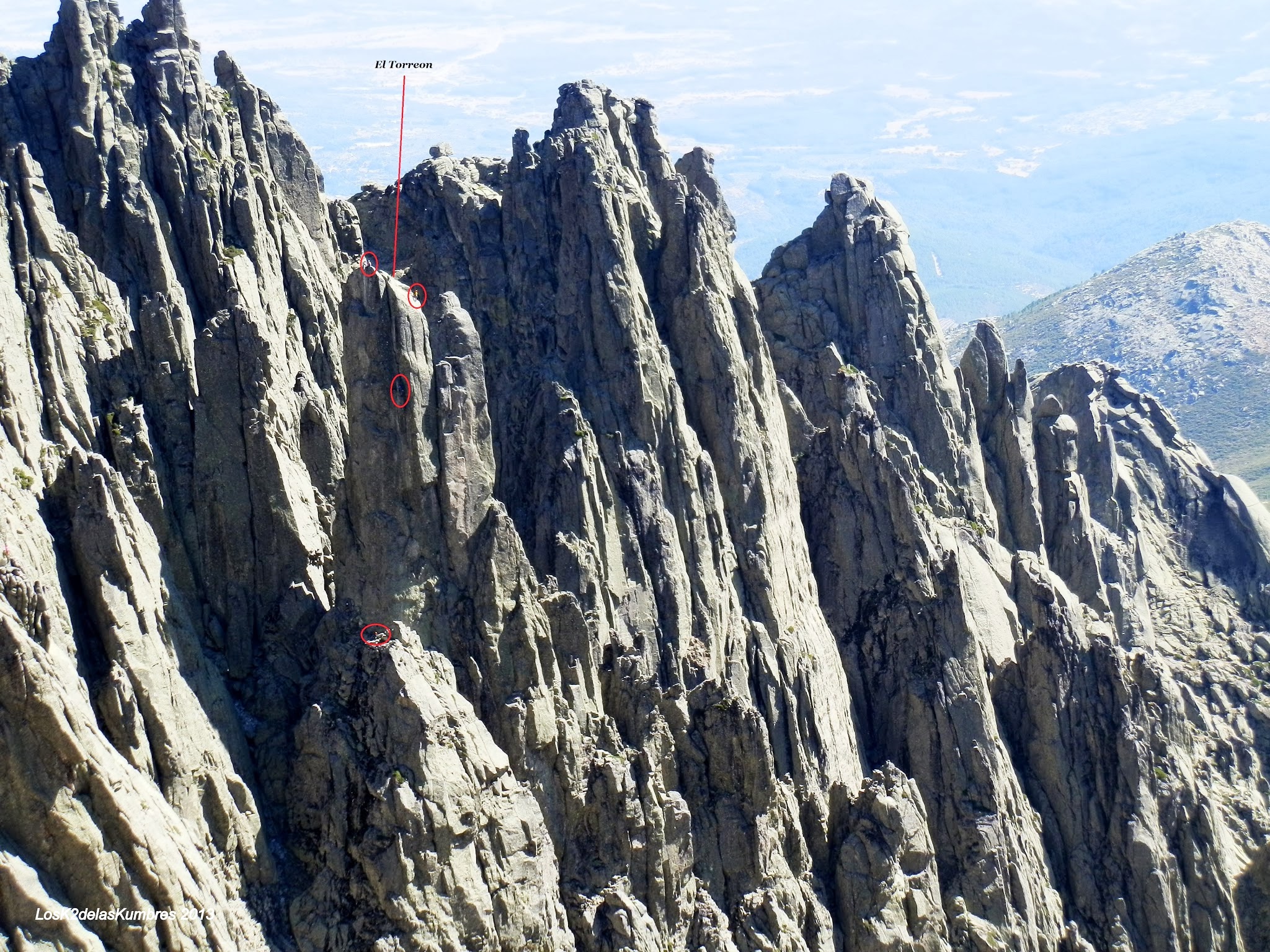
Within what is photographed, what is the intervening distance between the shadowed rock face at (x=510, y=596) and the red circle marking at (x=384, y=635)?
451 mm

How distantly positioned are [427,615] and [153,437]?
540 inches

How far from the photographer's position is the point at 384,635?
202ft

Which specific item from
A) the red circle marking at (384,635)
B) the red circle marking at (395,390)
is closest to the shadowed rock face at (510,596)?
the red circle marking at (395,390)

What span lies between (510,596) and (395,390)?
1013 centimetres

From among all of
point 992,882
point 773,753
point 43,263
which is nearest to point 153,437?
point 43,263

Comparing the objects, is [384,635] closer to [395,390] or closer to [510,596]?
[510,596]

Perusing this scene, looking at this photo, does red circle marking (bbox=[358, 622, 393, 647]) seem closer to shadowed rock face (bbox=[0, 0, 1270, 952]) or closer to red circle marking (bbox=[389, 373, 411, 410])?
shadowed rock face (bbox=[0, 0, 1270, 952])

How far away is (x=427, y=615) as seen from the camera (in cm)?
6400

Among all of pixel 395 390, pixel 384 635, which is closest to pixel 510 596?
pixel 384 635

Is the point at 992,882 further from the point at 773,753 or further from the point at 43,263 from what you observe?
the point at 43,263

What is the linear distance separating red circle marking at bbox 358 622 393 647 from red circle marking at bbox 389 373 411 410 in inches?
366

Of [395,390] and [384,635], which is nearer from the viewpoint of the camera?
[384,635]

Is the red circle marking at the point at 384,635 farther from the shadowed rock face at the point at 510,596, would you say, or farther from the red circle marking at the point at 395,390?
the red circle marking at the point at 395,390

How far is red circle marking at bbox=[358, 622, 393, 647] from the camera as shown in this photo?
60.8m
